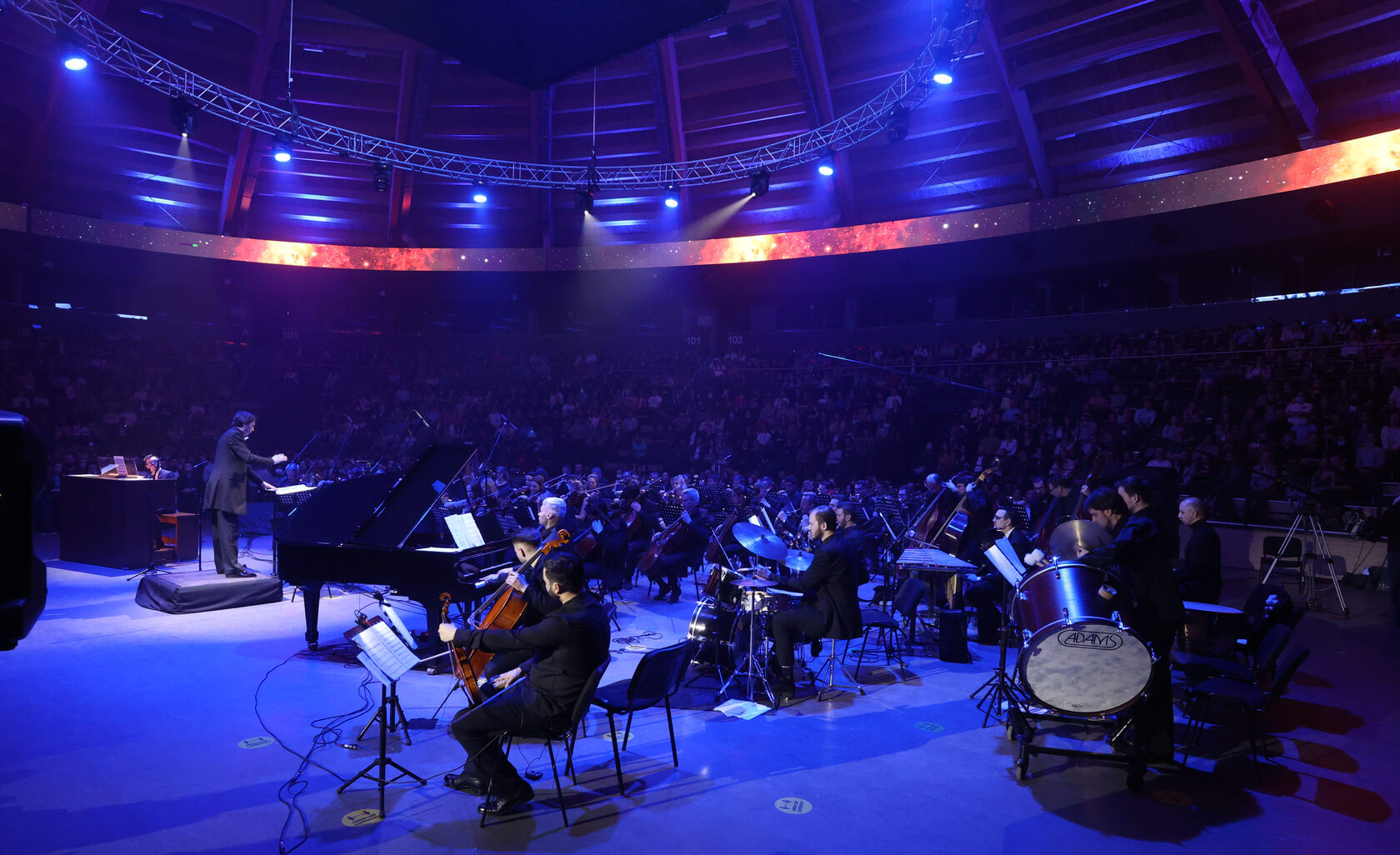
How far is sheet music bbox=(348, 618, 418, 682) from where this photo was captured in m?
4.04

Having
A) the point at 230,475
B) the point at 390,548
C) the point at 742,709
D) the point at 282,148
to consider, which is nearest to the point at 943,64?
the point at 742,709

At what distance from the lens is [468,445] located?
21.9 ft

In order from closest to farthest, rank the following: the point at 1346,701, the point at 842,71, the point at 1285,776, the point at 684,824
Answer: the point at 684,824
the point at 1285,776
the point at 1346,701
the point at 842,71

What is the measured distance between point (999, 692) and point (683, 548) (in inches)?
192

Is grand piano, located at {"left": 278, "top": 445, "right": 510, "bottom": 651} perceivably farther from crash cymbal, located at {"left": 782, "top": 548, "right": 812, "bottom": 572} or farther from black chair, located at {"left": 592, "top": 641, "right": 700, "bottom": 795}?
crash cymbal, located at {"left": 782, "top": 548, "right": 812, "bottom": 572}

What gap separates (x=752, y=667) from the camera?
20.5 feet

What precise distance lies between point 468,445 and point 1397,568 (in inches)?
379

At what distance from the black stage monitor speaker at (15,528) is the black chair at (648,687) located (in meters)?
2.54

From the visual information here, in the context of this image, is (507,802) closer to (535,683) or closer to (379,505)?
(535,683)

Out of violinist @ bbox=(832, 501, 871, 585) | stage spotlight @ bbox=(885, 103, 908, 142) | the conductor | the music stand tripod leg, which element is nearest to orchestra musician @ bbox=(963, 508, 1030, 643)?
violinist @ bbox=(832, 501, 871, 585)

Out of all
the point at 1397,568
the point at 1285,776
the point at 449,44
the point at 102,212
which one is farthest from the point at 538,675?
the point at 102,212

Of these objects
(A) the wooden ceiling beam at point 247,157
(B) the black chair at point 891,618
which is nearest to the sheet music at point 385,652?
(B) the black chair at point 891,618

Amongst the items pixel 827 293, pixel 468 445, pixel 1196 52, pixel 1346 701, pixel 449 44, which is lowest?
pixel 1346 701

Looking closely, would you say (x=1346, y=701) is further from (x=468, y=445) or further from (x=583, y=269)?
(x=583, y=269)
